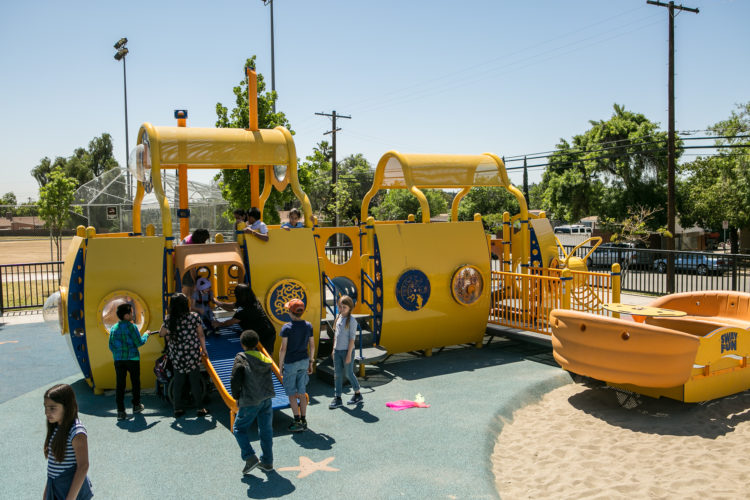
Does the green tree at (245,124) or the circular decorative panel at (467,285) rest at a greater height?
the green tree at (245,124)

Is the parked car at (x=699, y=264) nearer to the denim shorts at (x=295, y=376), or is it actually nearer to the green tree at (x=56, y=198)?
the denim shorts at (x=295, y=376)

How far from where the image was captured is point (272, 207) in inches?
793

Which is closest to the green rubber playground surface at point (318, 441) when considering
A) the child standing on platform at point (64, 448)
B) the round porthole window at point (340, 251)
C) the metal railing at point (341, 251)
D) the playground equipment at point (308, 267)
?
the playground equipment at point (308, 267)

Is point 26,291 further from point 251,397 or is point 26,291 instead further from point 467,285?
point 251,397

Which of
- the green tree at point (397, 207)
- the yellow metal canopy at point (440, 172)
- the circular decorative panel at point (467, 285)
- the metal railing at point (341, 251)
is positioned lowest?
the circular decorative panel at point (467, 285)

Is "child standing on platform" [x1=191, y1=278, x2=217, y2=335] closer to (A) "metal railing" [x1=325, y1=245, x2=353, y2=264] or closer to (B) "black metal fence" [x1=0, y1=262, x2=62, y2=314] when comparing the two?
(A) "metal railing" [x1=325, y1=245, x2=353, y2=264]

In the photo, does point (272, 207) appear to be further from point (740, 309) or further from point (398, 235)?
point (740, 309)

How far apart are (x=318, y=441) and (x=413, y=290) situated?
4.06 metres

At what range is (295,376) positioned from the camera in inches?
273

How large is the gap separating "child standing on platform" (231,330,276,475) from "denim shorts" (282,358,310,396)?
0.93 m

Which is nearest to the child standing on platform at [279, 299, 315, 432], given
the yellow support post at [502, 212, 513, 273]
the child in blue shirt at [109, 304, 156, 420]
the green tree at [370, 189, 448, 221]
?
the child in blue shirt at [109, 304, 156, 420]

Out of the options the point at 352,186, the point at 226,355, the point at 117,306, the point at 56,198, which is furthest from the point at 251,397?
the point at 352,186

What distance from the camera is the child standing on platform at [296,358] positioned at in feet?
22.5

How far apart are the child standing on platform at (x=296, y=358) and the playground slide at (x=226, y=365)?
152 mm
